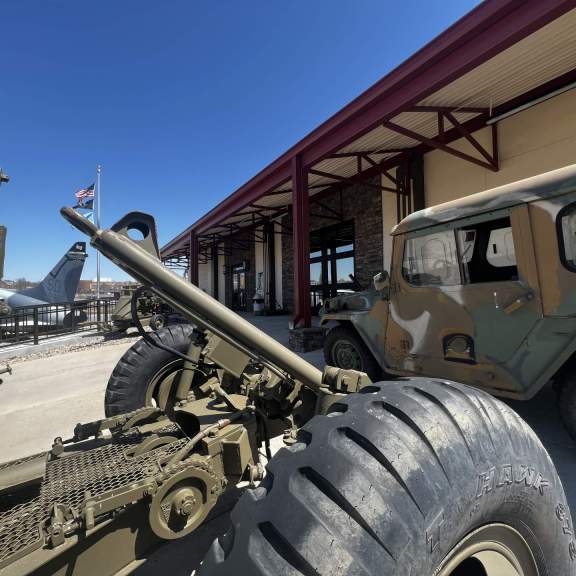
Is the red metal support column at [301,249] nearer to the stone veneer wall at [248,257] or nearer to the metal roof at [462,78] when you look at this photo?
the metal roof at [462,78]

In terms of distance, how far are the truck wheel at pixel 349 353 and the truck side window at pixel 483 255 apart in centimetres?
167

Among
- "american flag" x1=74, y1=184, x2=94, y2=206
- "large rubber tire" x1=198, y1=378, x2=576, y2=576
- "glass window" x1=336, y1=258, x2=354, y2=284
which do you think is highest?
"american flag" x1=74, y1=184, x2=94, y2=206

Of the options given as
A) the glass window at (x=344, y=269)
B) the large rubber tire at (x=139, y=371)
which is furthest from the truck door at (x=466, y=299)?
the glass window at (x=344, y=269)

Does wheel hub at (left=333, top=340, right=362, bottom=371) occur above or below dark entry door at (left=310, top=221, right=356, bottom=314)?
A: below

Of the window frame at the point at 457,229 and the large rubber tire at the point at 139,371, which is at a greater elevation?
the window frame at the point at 457,229

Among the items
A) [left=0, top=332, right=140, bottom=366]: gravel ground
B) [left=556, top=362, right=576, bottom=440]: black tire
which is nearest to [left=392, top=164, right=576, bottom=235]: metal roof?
[left=556, top=362, right=576, bottom=440]: black tire

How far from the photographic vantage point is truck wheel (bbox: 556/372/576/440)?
8.59 ft

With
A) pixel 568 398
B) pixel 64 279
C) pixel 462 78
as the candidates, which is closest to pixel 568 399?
pixel 568 398

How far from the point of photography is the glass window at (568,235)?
269 cm

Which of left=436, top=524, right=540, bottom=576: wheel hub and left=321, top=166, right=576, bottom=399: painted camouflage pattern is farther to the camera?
left=321, top=166, right=576, bottom=399: painted camouflage pattern

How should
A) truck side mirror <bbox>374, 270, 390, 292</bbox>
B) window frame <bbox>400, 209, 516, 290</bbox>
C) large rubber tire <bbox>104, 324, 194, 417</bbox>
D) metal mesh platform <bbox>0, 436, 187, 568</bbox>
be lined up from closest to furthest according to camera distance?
metal mesh platform <bbox>0, 436, 187, 568</bbox>, large rubber tire <bbox>104, 324, 194, 417</bbox>, window frame <bbox>400, 209, 516, 290</bbox>, truck side mirror <bbox>374, 270, 390, 292</bbox>

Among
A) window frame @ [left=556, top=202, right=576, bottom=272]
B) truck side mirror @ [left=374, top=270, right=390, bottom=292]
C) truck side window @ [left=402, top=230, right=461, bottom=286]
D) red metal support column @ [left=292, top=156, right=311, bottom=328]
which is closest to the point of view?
window frame @ [left=556, top=202, right=576, bottom=272]

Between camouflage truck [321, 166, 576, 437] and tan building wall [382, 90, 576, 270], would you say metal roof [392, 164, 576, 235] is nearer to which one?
camouflage truck [321, 166, 576, 437]

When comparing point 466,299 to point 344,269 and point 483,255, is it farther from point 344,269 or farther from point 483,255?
point 344,269
